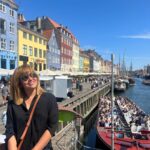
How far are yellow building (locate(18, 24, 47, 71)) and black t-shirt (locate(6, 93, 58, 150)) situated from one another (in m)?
39.9

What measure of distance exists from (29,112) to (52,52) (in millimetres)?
64409

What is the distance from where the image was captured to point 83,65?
115375mm


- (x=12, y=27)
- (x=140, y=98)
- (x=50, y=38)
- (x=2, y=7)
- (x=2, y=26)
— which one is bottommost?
(x=140, y=98)

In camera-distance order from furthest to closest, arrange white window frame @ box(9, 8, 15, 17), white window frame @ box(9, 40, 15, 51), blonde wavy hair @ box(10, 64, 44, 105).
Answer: white window frame @ box(9, 40, 15, 51)
white window frame @ box(9, 8, 15, 17)
blonde wavy hair @ box(10, 64, 44, 105)

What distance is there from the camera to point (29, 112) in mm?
3299

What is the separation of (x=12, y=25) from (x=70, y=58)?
4454cm

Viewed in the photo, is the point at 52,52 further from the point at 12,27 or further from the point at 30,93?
the point at 30,93

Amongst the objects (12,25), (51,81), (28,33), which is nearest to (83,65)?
(28,33)

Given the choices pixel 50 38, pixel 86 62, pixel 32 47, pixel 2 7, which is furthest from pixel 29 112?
pixel 86 62

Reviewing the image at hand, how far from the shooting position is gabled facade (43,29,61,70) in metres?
64.8

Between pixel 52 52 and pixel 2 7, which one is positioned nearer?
pixel 2 7

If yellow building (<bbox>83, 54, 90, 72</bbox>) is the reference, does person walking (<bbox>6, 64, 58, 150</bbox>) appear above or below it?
below

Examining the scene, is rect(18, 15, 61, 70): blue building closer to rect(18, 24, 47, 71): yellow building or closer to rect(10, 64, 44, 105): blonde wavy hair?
rect(18, 24, 47, 71): yellow building

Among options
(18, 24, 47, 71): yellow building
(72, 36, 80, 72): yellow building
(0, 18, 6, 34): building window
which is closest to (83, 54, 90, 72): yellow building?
(72, 36, 80, 72): yellow building
